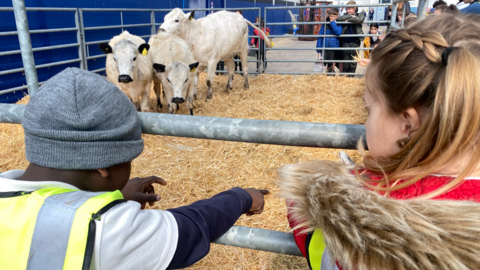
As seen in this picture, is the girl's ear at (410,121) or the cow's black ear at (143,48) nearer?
the girl's ear at (410,121)

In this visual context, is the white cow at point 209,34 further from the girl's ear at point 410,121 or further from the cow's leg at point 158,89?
the girl's ear at point 410,121

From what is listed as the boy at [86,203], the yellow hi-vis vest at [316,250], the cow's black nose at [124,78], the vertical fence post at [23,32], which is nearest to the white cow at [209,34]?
the cow's black nose at [124,78]

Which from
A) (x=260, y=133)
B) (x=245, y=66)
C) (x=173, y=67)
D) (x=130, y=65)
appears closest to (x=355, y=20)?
(x=245, y=66)

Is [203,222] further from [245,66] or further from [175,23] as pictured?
[245,66]

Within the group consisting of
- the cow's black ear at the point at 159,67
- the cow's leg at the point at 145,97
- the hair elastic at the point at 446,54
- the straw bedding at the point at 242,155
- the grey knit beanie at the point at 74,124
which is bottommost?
the straw bedding at the point at 242,155

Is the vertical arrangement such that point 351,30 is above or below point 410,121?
above

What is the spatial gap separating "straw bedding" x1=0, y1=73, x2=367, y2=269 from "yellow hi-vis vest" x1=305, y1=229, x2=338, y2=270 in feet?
0.58

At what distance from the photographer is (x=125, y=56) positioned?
16.0ft

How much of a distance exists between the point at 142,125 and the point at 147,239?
1.33 ft

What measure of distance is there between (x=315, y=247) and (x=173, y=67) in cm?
488

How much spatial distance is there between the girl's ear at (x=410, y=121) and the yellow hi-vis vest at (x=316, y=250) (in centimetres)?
32

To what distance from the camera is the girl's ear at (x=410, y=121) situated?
2.46 ft

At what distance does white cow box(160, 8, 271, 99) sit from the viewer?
21.6 feet

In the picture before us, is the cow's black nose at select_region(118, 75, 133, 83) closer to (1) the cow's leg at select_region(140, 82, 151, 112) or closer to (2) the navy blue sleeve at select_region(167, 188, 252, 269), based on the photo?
(1) the cow's leg at select_region(140, 82, 151, 112)
